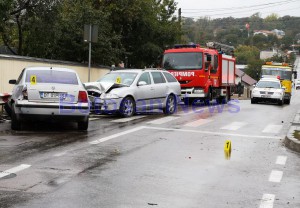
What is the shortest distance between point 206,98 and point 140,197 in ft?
60.4

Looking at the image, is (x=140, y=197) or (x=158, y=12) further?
(x=158, y=12)

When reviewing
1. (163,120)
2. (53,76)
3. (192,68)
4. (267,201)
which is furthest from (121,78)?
(267,201)

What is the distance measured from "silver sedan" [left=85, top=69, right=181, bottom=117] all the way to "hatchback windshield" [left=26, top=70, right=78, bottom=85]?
10.4 ft

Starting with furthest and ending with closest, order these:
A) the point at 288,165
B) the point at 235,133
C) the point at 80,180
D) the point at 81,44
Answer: the point at 81,44, the point at 235,133, the point at 288,165, the point at 80,180

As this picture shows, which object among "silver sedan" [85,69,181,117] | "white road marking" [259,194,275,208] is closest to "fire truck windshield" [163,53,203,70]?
"silver sedan" [85,69,181,117]

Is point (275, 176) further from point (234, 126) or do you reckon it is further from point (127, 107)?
point (127, 107)

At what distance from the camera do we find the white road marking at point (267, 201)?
5.70 meters

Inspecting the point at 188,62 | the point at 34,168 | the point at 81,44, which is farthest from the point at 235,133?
the point at 81,44

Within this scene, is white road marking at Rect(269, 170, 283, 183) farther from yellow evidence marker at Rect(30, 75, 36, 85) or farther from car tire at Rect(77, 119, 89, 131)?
yellow evidence marker at Rect(30, 75, 36, 85)

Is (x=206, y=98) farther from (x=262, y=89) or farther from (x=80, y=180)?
(x=80, y=180)

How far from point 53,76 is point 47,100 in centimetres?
84

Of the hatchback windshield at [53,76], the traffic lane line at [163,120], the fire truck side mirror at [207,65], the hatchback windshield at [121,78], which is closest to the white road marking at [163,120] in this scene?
the traffic lane line at [163,120]

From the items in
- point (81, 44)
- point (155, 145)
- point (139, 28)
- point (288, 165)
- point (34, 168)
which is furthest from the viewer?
point (139, 28)

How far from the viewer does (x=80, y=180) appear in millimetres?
6598
